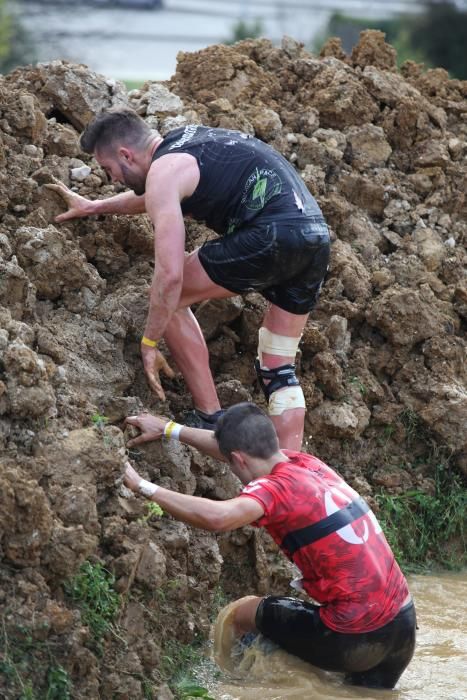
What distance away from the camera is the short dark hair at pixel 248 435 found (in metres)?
4.83

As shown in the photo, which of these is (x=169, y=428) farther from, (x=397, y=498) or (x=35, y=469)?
(x=397, y=498)

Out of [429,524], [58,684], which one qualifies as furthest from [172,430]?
[429,524]

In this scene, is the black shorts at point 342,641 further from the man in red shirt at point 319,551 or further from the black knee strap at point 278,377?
the black knee strap at point 278,377

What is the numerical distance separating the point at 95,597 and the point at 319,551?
0.93m

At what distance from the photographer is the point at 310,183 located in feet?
24.0

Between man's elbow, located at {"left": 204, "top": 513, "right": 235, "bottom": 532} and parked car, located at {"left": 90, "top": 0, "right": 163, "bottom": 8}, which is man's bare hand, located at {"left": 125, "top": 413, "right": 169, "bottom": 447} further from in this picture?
parked car, located at {"left": 90, "top": 0, "right": 163, "bottom": 8}

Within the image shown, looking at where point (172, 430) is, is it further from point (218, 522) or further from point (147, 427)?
point (218, 522)

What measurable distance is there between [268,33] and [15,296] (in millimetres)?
22794

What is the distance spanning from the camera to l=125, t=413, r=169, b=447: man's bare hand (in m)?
5.42

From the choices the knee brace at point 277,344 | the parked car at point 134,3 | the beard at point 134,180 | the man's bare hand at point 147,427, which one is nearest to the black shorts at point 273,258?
the knee brace at point 277,344

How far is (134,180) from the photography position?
5.56 metres

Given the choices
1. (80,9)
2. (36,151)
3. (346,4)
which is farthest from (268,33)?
(36,151)

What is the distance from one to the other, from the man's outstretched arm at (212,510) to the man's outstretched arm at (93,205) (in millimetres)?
1824

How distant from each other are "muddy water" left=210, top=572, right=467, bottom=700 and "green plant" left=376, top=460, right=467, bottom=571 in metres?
1.00
